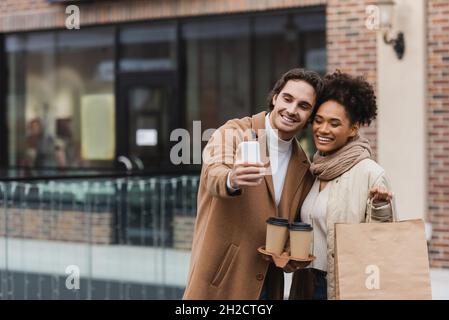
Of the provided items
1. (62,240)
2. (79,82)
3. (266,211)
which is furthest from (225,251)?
(79,82)

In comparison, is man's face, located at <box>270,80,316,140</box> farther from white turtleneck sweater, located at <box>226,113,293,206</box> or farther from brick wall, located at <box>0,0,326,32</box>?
brick wall, located at <box>0,0,326,32</box>

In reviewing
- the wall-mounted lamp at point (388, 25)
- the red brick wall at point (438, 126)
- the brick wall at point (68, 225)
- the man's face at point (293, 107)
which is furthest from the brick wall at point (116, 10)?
the man's face at point (293, 107)

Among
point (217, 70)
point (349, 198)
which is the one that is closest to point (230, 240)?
point (349, 198)

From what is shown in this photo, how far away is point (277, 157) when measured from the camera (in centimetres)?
322

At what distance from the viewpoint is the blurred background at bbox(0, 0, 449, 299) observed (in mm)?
8094

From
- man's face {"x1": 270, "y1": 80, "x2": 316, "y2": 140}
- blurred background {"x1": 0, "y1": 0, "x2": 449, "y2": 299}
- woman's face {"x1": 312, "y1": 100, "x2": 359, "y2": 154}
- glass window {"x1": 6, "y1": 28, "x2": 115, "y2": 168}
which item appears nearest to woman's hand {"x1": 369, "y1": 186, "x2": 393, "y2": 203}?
woman's face {"x1": 312, "y1": 100, "x2": 359, "y2": 154}

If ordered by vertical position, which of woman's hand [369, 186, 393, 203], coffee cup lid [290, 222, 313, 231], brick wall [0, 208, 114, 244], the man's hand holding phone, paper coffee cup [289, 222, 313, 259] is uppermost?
the man's hand holding phone

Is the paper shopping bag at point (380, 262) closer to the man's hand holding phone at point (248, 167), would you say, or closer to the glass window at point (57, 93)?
the man's hand holding phone at point (248, 167)

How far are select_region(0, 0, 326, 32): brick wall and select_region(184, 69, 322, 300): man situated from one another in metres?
6.47

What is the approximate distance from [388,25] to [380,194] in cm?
593

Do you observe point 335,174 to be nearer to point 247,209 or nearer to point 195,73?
point 247,209

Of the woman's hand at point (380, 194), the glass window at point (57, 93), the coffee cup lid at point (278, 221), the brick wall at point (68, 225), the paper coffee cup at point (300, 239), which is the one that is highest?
the glass window at point (57, 93)

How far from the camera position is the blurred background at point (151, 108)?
26.6 ft

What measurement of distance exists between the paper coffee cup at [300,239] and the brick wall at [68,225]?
5.43 metres
